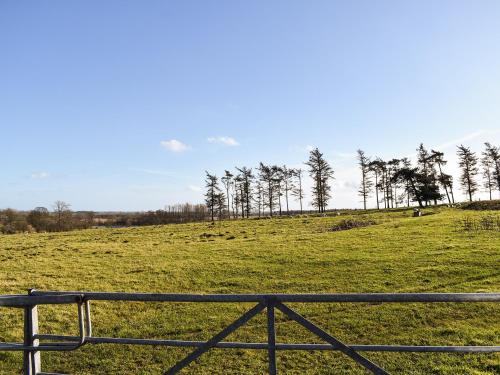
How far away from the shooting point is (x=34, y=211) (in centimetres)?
8069

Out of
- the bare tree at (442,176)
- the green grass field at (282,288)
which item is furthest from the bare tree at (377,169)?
the green grass field at (282,288)

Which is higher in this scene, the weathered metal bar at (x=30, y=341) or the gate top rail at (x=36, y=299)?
the gate top rail at (x=36, y=299)

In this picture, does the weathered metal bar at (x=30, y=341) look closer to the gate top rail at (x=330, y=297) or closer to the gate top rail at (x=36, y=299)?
the gate top rail at (x=36, y=299)

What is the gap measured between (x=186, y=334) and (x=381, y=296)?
9.54 m

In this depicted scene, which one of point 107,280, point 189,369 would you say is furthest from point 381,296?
point 107,280

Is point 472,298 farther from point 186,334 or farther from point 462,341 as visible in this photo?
point 186,334

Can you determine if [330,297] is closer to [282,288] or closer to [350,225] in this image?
[282,288]

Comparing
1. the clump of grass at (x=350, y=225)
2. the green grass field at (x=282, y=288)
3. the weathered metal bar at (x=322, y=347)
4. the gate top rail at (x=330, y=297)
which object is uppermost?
the gate top rail at (x=330, y=297)

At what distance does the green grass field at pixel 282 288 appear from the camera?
9.75 meters

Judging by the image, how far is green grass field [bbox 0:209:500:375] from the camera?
32.0 feet

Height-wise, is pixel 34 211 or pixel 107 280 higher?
pixel 34 211

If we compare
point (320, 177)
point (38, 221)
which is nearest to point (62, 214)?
point (38, 221)

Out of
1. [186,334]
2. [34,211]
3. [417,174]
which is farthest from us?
[34,211]

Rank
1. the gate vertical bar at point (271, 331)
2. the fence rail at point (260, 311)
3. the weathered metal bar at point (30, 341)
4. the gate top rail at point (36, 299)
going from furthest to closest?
the weathered metal bar at point (30, 341), the gate top rail at point (36, 299), the gate vertical bar at point (271, 331), the fence rail at point (260, 311)
